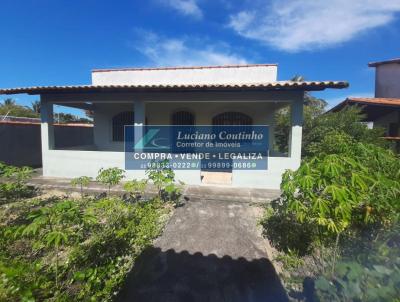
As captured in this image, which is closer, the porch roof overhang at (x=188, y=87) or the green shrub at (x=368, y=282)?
the green shrub at (x=368, y=282)

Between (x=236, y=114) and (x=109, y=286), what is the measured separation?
8.41 metres

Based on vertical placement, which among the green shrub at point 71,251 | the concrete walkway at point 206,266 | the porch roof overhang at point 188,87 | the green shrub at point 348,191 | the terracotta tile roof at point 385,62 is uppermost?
the terracotta tile roof at point 385,62

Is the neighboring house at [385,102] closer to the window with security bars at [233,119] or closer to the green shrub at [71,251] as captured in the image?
the window with security bars at [233,119]

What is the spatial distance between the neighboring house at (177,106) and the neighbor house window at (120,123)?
22 millimetres

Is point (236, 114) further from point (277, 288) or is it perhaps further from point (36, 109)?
point (36, 109)

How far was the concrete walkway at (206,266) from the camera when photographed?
8.68 ft

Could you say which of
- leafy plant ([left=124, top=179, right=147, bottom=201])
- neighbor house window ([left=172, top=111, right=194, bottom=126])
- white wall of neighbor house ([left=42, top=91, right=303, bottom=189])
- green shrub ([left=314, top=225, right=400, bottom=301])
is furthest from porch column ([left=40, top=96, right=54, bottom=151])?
green shrub ([left=314, top=225, right=400, bottom=301])

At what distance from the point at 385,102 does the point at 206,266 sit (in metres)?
11.0

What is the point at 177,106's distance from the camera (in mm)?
9875

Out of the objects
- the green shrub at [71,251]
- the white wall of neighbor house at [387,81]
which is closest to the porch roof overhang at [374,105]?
the white wall of neighbor house at [387,81]

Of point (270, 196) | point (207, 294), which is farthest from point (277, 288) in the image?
point (270, 196)

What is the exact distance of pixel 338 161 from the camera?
2.76 m

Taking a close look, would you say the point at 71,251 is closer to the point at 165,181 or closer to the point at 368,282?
the point at 165,181

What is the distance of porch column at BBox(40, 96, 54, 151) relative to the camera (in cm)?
805
